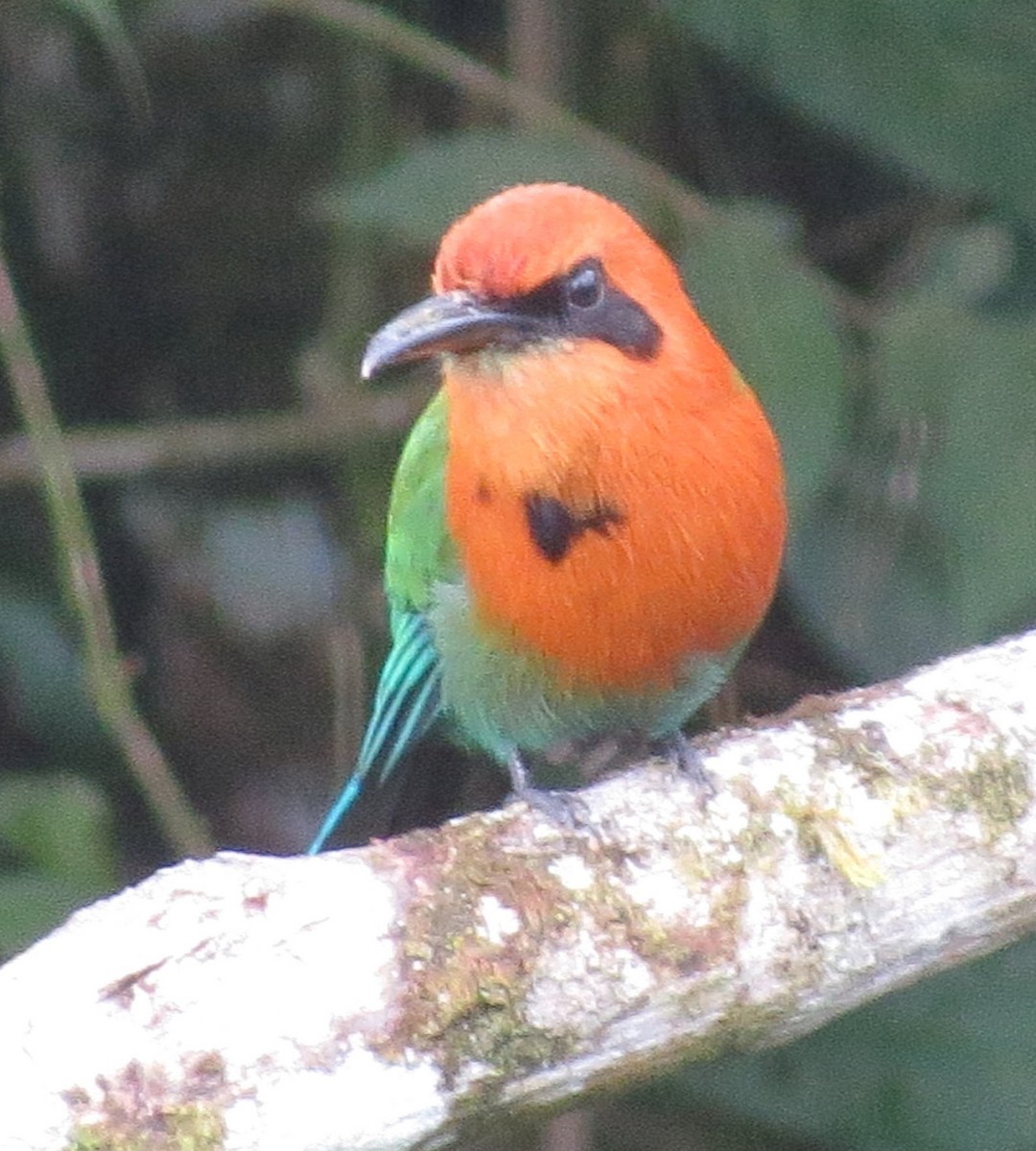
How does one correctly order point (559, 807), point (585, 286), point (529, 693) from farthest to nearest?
1. point (529, 693)
2. point (585, 286)
3. point (559, 807)

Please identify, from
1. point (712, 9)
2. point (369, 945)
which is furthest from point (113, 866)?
point (712, 9)

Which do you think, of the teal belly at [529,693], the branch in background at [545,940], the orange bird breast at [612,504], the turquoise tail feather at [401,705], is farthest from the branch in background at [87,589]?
the branch in background at [545,940]

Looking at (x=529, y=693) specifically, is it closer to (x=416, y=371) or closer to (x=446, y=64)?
(x=416, y=371)

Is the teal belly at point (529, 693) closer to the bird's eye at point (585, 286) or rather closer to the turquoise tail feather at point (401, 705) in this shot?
the turquoise tail feather at point (401, 705)

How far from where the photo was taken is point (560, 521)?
2.84 m

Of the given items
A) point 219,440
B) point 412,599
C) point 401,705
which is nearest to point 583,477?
point 412,599

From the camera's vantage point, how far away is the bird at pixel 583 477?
2.77 m

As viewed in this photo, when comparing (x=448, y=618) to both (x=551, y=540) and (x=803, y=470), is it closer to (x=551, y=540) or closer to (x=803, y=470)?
→ (x=551, y=540)

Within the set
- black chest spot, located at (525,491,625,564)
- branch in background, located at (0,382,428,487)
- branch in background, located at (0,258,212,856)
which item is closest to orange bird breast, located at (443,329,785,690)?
black chest spot, located at (525,491,625,564)

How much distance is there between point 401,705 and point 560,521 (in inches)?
30.7

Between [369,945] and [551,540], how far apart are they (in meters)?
0.74

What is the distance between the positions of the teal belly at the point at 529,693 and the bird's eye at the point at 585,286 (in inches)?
19.8

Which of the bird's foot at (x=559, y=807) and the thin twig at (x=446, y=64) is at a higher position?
the thin twig at (x=446, y=64)

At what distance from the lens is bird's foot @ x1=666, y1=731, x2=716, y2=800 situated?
8.91 ft
